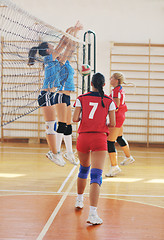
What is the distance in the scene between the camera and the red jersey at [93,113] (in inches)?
126

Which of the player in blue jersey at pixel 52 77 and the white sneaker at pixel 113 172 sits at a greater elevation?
the player in blue jersey at pixel 52 77

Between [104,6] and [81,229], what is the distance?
303 inches

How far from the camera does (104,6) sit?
372 inches

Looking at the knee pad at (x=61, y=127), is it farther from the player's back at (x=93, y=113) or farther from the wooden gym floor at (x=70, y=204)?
the player's back at (x=93, y=113)

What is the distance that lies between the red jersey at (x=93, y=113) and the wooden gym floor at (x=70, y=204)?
0.87 m

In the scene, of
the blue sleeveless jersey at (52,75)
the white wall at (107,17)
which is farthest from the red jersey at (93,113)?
the white wall at (107,17)

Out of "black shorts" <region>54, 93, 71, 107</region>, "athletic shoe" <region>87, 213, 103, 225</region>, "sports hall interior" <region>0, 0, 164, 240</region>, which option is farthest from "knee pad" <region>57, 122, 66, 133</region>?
"athletic shoe" <region>87, 213, 103, 225</region>

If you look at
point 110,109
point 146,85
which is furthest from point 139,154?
point 110,109

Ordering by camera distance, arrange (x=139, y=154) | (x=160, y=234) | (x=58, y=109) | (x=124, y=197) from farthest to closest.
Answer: (x=139, y=154) → (x=58, y=109) → (x=124, y=197) → (x=160, y=234)

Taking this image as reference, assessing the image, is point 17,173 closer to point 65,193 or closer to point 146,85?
point 65,193

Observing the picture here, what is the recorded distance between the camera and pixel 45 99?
4.52 metres

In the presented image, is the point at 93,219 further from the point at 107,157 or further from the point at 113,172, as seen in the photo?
the point at 107,157

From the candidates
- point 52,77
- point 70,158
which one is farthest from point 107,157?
point 52,77

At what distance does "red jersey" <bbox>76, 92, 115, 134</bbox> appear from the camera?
10.5ft
